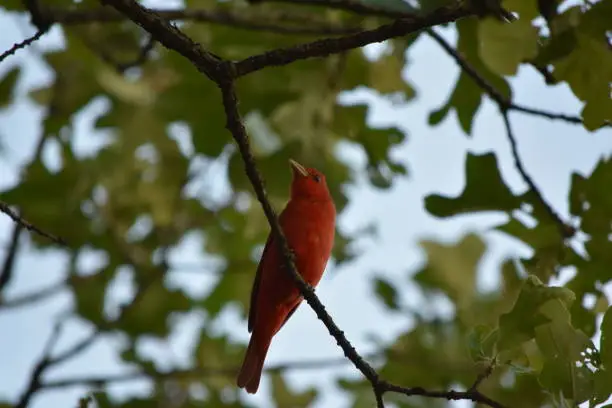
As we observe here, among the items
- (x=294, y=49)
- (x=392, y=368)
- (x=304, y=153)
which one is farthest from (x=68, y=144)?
(x=294, y=49)

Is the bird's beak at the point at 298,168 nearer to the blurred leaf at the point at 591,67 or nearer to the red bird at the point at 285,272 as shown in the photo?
the red bird at the point at 285,272

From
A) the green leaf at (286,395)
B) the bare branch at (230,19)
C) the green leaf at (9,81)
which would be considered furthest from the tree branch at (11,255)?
the green leaf at (286,395)

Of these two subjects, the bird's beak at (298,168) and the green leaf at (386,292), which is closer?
the bird's beak at (298,168)

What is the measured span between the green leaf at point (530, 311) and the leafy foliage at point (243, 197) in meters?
0.13

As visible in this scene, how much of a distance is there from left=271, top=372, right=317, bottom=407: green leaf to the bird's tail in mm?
1911

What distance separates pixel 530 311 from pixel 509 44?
71cm

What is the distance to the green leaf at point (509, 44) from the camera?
229cm

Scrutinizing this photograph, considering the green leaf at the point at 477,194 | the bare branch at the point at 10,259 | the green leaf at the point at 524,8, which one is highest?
the bare branch at the point at 10,259

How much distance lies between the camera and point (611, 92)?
2490 millimetres

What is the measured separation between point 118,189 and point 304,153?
208 cm

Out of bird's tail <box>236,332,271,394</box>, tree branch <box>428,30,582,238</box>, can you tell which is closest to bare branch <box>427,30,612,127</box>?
tree branch <box>428,30,582,238</box>

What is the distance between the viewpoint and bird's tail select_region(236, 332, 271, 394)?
182 inches

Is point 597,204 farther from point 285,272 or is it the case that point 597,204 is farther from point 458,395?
point 285,272

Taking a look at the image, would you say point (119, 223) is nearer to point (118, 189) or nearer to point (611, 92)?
point (118, 189)
